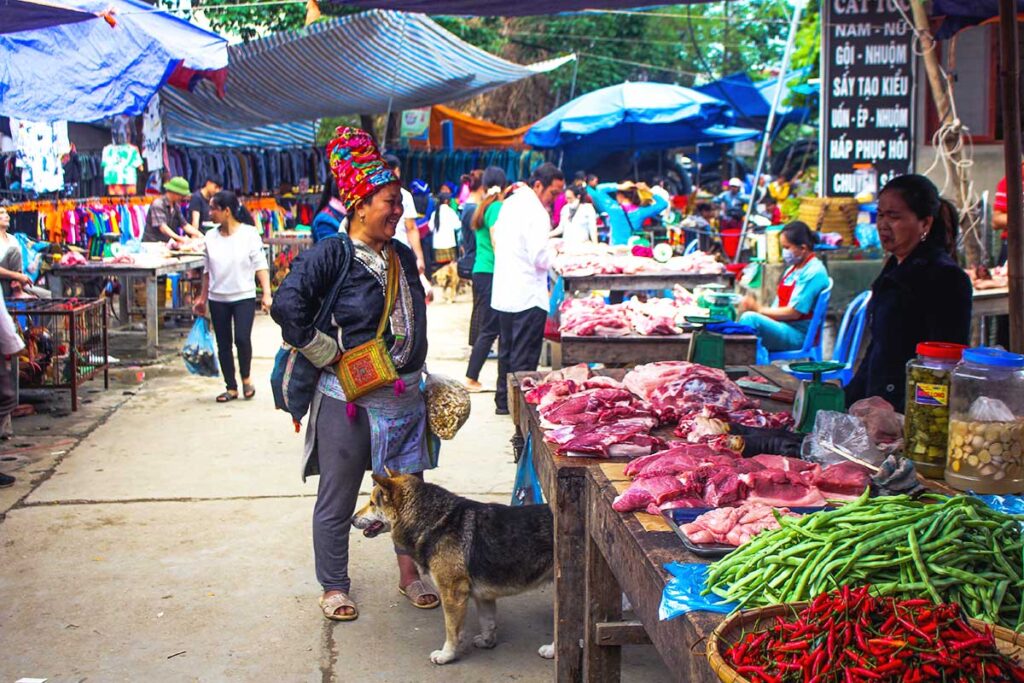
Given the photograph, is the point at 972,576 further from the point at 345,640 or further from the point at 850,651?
the point at 345,640

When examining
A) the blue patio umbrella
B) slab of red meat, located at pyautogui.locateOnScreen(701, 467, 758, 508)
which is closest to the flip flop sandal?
slab of red meat, located at pyautogui.locateOnScreen(701, 467, 758, 508)

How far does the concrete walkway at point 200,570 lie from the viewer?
4.59 m

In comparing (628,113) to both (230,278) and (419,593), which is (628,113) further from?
(419,593)

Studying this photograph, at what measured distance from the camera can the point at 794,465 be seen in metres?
3.36

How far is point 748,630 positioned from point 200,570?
167 inches

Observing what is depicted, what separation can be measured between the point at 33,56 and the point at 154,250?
4.05 metres

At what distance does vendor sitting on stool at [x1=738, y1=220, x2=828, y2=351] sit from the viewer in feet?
26.9

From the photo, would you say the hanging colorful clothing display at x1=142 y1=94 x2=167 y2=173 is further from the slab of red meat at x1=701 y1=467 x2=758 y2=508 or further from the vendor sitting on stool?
the slab of red meat at x1=701 y1=467 x2=758 y2=508

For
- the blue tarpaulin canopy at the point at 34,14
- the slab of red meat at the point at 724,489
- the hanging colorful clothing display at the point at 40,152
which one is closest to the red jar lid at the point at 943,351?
the slab of red meat at the point at 724,489

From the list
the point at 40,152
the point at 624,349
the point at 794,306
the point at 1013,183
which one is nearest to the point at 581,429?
the point at 1013,183

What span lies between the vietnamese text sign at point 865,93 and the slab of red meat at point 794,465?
833 centimetres

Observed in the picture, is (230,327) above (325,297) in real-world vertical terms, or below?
below

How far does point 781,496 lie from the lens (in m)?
3.08

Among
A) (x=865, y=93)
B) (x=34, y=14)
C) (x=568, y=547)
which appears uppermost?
(x=865, y=93)
